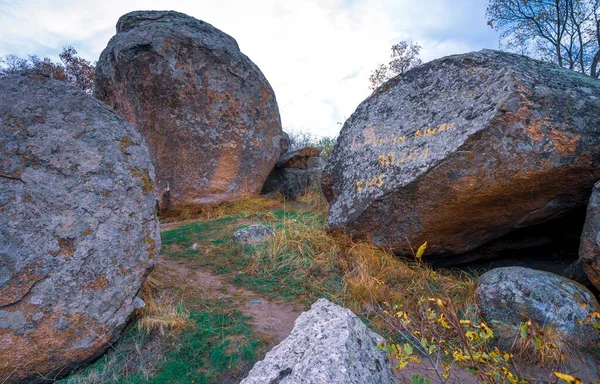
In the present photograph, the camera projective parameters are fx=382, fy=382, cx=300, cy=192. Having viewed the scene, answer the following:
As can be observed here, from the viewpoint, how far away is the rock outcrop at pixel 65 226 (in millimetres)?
2104

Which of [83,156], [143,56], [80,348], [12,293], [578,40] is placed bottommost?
[80,348]

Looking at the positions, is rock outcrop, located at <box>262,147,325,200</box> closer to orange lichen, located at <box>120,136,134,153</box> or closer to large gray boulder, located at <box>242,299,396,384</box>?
orange lichen, located at <box>120,136,134,153</box>

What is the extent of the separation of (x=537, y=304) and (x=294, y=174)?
4879 millimetres

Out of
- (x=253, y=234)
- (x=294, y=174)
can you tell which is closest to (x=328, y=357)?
(x=253, y=234)

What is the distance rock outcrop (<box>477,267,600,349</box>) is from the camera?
7.82 feet

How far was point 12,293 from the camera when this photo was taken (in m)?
2.06

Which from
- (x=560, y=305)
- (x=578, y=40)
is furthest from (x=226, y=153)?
(x=578, y=40)

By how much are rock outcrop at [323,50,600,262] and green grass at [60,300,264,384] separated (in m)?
1.60

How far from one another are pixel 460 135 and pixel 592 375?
1699 millimetres

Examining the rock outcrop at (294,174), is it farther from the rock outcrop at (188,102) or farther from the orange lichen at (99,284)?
the orange lichen at (99,284)

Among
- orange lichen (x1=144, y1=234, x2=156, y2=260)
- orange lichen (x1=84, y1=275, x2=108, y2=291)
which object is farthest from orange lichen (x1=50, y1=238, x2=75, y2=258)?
orange lichen (x1=144, y1=234, x2=156, y2=260)

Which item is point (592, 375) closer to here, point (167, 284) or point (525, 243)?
point (525, 243)

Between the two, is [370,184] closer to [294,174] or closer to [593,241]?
[593,241]

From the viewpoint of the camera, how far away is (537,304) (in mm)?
2467
